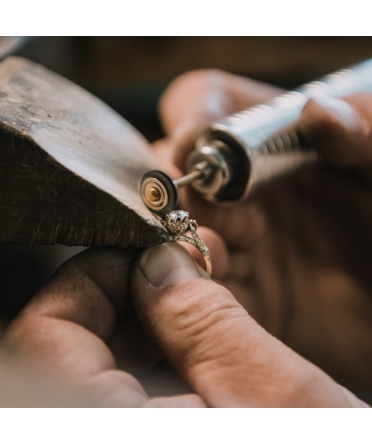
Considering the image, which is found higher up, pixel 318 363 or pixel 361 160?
pixel 361 160

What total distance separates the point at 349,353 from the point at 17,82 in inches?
23.1

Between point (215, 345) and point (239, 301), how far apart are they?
81 mm

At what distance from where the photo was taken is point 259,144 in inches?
23.2

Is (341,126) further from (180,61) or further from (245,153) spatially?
(180,61)

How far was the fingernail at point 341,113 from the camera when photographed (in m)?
0.63

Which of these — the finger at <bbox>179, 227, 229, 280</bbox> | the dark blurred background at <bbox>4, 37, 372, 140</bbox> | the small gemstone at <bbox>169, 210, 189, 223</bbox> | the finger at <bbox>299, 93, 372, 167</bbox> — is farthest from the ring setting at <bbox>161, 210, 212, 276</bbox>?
the dark blurred background at <bbox>4, 37, 372, 140</bbox>

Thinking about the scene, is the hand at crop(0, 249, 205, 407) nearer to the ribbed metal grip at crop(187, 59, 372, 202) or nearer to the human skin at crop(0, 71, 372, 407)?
the human skin at crop(0, 71, 372, 407)

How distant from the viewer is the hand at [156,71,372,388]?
2.03 feet

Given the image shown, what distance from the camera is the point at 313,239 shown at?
2.93 feet

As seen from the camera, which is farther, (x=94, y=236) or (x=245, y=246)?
(x=245, y=246)

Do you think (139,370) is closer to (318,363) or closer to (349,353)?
(318,363)

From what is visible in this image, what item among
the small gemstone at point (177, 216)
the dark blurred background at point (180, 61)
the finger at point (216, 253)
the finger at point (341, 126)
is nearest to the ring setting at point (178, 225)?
the small gemstone at point (177, 216)

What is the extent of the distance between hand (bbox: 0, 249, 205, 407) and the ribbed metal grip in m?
0.22
